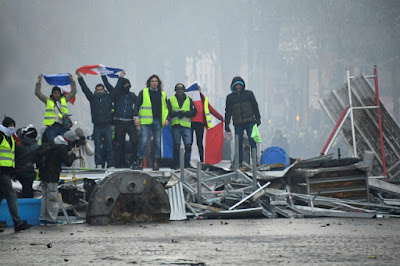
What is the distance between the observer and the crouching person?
12484 mm

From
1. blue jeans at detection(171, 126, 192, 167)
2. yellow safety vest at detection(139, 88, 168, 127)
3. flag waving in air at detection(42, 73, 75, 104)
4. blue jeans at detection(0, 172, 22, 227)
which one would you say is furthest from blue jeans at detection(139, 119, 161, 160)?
blue jeans at detection(0, 172, 22, 227)

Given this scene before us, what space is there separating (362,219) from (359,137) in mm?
5953

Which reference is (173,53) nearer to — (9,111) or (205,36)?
(205,36)

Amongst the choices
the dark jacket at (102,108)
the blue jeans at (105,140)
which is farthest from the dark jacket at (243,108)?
the blue jeans at (105,140)

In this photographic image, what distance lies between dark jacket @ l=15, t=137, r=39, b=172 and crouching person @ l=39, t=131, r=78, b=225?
1.86 ft

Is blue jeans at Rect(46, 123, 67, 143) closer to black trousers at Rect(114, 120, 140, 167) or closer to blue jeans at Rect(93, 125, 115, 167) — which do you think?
blue jeans at Rect(93, 125, 115, 167)

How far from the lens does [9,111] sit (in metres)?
73.0

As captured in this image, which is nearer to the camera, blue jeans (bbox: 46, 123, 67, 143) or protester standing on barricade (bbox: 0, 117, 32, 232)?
protester standing on barricade (bbox: 0, 117, 32, 232)

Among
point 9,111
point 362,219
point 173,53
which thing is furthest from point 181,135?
point 173,53

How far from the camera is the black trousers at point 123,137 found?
53.8ft

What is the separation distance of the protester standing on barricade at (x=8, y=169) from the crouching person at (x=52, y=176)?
0.57 m

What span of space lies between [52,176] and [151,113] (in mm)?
4011

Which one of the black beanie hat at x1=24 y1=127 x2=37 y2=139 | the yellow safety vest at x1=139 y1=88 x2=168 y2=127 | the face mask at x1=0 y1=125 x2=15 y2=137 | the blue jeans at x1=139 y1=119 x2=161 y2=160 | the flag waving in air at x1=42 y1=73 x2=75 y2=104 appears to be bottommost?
the face mask at x1=0 y1=125 x2=15 y2=137

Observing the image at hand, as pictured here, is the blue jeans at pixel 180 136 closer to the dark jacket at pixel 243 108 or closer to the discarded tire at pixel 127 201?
the dark jacket at pixel 243 108
